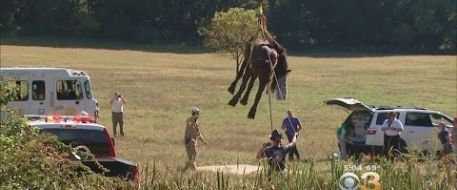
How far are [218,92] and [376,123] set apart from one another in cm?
2661

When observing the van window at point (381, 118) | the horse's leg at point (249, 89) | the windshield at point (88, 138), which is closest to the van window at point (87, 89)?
the van window at point (381, 118)

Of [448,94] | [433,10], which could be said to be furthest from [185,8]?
[448,94]

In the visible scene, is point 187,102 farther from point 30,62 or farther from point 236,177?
point 236,177

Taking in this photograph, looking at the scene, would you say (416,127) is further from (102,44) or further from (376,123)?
(102,44)

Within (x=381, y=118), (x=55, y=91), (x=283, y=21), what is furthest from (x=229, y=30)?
(x=283, y=21)

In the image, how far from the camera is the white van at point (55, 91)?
89.4 ft

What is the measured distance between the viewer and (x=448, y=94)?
4875 centimetres

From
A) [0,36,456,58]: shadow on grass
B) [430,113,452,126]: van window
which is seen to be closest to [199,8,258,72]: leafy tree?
[0,36,456,58]: shadow on grass

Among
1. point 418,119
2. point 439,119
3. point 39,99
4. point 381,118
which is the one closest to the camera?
point 381,118

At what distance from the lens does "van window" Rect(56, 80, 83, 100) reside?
27.9 m

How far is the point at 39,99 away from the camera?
2750cm

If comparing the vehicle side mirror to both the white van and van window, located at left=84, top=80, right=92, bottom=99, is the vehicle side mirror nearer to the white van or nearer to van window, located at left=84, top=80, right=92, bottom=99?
the white van

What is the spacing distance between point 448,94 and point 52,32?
186 ft

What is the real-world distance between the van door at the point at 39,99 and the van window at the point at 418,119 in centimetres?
1000
